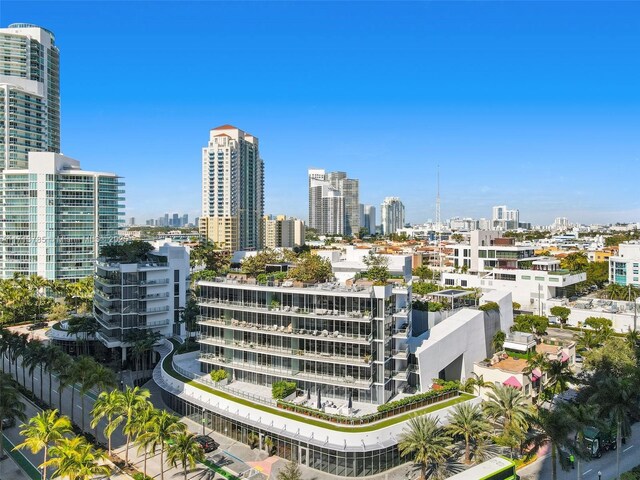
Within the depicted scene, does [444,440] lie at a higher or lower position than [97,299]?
lower

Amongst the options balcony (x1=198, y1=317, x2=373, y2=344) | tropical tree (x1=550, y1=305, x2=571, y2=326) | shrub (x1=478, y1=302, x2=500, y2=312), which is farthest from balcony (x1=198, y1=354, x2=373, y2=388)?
tropical tree (x1=550, y1=305, x2=571, y2=326)

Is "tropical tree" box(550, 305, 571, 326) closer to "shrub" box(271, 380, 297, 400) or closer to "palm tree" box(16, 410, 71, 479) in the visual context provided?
"shrub" box(271, 380, 297, 400)

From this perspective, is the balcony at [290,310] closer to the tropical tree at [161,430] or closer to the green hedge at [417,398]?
the green hedge at [417,398]

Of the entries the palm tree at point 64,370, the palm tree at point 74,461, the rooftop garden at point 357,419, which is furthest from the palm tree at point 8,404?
the rooftop garden at point 357,419

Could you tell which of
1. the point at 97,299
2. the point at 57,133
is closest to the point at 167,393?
the point at 97,299

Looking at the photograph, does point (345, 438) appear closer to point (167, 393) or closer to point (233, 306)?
point (233, 306)

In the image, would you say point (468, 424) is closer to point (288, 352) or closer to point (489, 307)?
point (288, 352)

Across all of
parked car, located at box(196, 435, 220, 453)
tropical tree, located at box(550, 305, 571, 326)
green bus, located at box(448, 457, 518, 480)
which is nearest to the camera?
green bus, located at box(448, 457, 518, 480)
